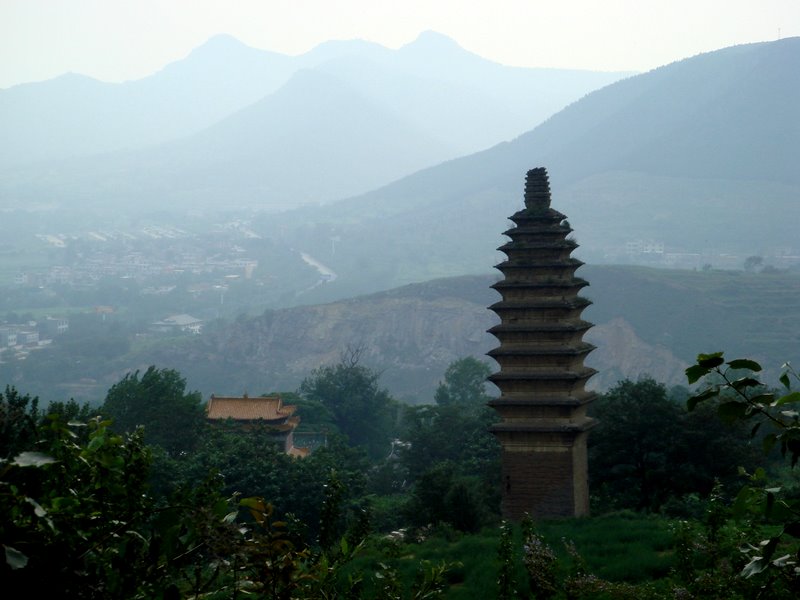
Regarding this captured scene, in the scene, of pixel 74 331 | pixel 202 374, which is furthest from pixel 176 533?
pixel 74 331

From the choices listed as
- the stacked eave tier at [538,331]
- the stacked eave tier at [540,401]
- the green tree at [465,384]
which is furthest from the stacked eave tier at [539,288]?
the green tree at [465,384]

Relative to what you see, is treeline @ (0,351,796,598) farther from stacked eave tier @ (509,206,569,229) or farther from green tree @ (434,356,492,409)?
stacked eave tier @ (509,206,569,229)

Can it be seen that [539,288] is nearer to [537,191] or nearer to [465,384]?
[537,191]

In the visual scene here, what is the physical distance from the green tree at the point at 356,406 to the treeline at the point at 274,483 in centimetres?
10

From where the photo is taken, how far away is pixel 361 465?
48.0m

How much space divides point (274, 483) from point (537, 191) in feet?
33.7

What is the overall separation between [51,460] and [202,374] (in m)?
126

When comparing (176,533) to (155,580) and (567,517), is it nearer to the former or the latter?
(155,580)

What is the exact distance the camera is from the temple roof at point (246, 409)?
5012cm

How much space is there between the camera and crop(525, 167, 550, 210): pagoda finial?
1081 inches

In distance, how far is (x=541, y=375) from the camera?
25547 millimetres

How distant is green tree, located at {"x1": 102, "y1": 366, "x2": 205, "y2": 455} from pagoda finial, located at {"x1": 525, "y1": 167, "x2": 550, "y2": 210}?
19678 millimetres

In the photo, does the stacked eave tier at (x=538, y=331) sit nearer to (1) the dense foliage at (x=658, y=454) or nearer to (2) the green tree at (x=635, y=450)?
(2) the green tree at (x=635, y=450)

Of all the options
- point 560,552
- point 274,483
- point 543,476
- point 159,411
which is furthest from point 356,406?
point 560,552
